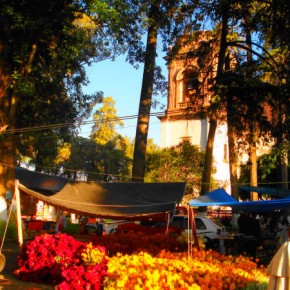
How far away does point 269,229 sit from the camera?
2523cm

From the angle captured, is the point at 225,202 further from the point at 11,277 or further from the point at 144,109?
the point at 144,109

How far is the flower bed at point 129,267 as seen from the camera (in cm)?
734

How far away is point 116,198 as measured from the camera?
1376 centimetres

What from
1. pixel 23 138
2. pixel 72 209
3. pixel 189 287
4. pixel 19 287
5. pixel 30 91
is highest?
pixel 30 91

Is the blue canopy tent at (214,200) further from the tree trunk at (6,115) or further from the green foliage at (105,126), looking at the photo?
the green foliage at (105,126)

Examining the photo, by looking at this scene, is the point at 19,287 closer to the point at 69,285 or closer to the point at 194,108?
Answer: the point at 69,285

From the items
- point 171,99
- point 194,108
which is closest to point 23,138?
point 194,108

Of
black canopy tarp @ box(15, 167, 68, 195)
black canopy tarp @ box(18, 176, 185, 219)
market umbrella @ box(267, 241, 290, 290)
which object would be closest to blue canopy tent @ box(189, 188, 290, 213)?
black canopy tarp @ box(18, 176, 185, 219)

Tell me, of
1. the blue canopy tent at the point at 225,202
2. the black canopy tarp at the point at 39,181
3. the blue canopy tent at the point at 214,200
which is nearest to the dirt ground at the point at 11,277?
the blue canopy tent at the point at 225,202

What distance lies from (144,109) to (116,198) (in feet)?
23.2

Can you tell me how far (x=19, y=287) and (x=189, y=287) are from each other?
4701 mm

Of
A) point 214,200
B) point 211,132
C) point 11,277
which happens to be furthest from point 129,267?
point 211,132

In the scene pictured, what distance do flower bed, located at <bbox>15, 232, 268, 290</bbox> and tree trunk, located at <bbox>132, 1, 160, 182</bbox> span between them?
22.8 ft

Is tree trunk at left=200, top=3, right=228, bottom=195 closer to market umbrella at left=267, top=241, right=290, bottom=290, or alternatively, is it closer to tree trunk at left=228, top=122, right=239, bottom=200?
tree trunk at left=228, top=122, right=239, bottom=200
